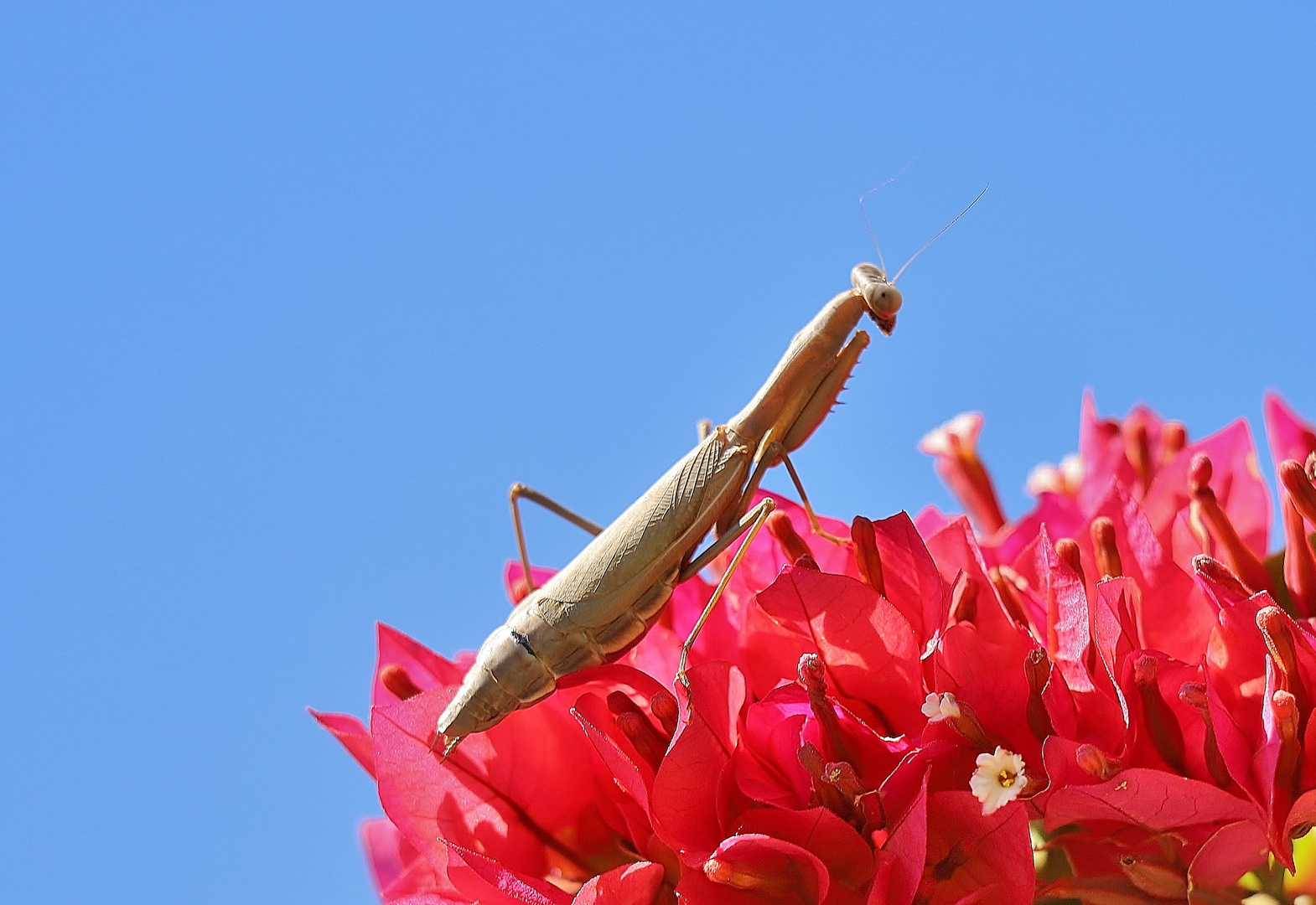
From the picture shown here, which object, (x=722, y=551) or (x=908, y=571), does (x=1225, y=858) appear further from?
(x=722, y=551)

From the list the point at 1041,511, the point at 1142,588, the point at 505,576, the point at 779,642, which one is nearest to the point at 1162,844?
the point at 1142,588

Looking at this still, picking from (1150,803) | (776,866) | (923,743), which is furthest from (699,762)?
(1150,803)

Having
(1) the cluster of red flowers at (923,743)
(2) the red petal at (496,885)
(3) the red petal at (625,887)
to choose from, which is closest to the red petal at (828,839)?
(1) the cluster of red flowers at (923,743)

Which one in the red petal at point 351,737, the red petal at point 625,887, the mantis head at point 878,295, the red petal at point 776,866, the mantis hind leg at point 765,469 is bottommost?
the red petal at point 776,866

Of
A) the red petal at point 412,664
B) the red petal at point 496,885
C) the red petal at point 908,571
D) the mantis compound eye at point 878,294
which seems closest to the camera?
the red petal at point 496,885

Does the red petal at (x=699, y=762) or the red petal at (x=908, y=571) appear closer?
the red petal at (x=699, y=762)

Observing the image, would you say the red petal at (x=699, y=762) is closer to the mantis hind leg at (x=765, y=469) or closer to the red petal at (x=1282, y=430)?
the mantis hind leg at (x=765, y=469)

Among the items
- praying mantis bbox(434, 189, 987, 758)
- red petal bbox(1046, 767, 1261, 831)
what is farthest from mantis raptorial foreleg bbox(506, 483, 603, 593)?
red petal bbox(1046, 767, 1261, 831)
